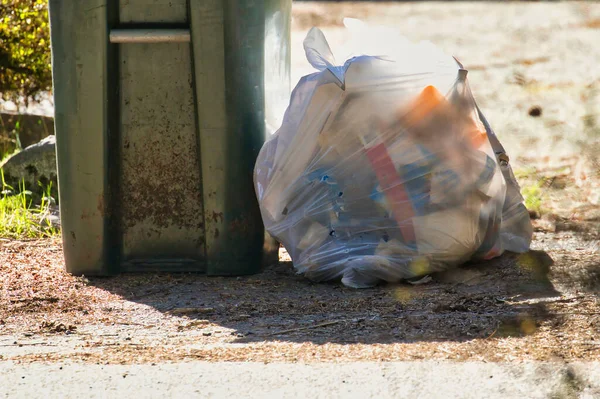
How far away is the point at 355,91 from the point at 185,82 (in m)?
0.68

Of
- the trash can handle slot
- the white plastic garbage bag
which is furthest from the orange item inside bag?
the trash can handle slot

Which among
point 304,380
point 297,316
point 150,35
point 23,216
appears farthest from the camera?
point 23,216

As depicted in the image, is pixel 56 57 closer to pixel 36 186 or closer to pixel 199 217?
pixel 199 217

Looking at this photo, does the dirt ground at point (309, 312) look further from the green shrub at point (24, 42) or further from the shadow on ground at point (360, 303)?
the green shrub at point (24, 42)

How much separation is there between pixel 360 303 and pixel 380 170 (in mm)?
516

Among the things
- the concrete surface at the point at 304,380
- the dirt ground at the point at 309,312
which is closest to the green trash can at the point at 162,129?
the dirt ground at the point at 309,312

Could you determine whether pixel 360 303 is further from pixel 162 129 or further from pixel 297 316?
pixel 162 129

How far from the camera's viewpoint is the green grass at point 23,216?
15.4ft

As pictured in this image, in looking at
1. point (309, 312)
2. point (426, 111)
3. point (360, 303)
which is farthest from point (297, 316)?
point (426, 111)

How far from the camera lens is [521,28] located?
12.8 meters

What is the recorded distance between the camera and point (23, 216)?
15.5ft

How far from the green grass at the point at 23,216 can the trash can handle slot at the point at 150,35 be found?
1319 mm

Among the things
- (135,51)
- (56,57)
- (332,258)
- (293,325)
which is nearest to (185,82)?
(135,51)

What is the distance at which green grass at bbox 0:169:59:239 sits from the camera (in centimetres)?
468
